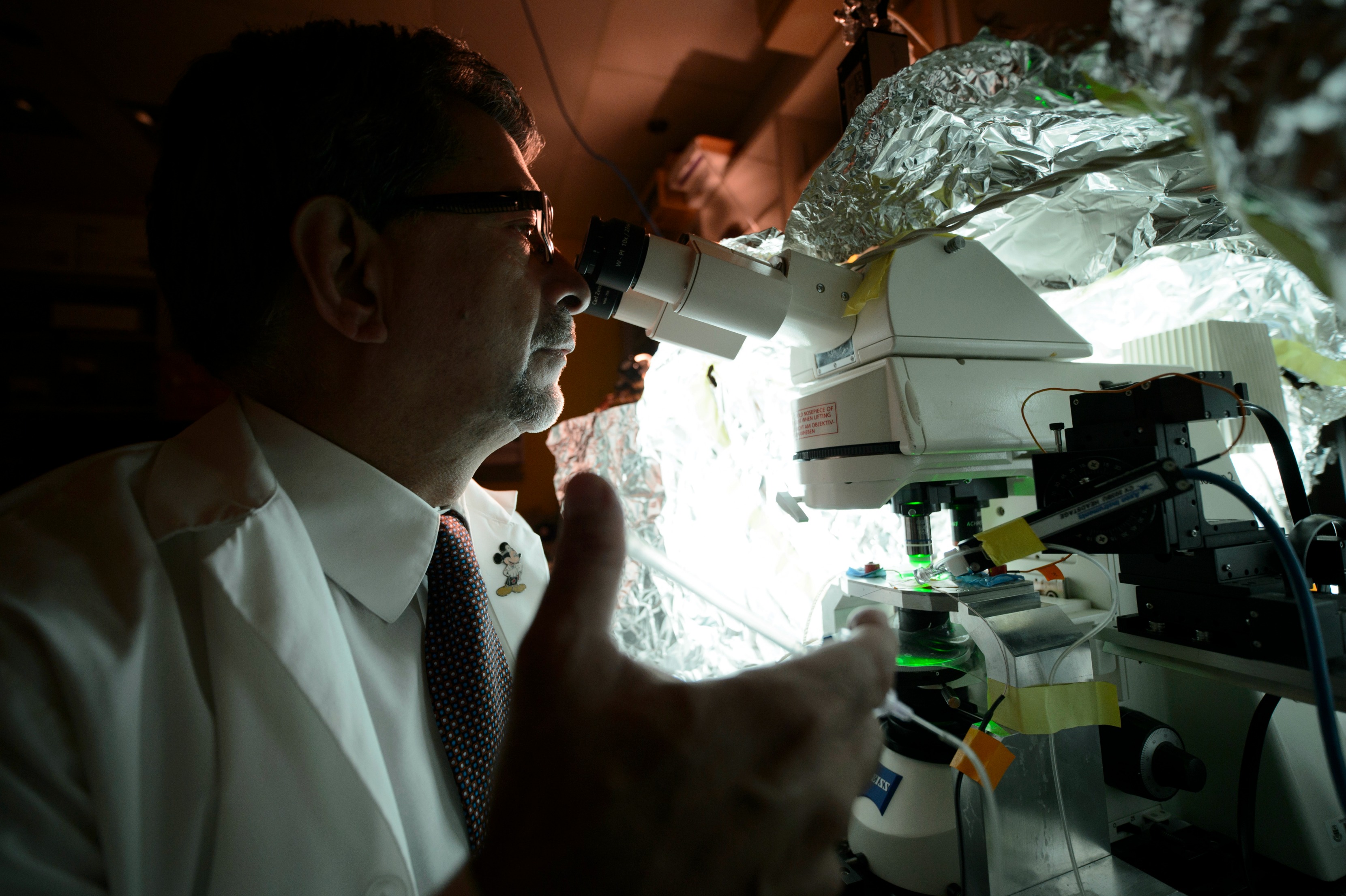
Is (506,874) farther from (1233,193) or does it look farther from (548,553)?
(548,553)

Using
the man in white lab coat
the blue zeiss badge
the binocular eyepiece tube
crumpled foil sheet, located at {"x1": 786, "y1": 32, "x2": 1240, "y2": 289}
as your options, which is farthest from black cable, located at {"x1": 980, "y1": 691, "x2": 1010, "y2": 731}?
crumpled foil sheet, located at {"x1": 786, "y1": 32, "x2": 1240, "y2": 289}

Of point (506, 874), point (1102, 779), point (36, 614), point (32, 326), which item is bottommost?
point (1102, 779)

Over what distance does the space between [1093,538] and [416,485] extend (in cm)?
89

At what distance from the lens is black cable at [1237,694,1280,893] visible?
677 mm

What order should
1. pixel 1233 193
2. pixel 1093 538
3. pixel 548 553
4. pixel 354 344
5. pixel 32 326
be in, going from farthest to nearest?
pixel 548 553
pixel 32 326
pixel 354 344
pixel 1093 538
pixel 1233 193

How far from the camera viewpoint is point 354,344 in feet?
2.50

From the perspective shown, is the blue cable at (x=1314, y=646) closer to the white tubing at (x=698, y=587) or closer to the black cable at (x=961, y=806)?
the black cable at (x=961, y=806)

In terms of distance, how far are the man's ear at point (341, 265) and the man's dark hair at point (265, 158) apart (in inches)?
0.9

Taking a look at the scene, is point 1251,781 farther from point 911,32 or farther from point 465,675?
point 911,32

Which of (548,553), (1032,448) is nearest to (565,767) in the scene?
(1032,448)

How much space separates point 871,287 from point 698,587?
2.13 feet

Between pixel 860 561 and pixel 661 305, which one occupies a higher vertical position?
pixel 661 305

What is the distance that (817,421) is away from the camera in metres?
0.87

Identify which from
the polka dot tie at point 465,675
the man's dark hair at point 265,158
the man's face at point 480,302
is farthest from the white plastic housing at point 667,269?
the polka dot tie at point 465,675
